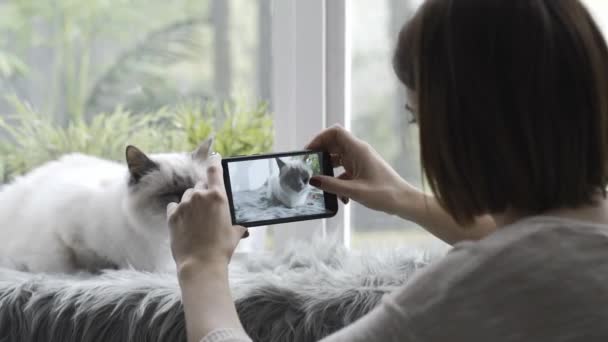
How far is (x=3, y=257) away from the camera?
1.45 metres

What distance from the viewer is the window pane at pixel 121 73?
198cm

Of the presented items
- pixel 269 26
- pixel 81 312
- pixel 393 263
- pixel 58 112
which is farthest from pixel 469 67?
pixel 58 112

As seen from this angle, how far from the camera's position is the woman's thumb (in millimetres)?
1168

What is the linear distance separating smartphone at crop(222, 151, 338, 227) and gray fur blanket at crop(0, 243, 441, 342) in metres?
0.10

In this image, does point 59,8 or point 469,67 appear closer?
point 469,67

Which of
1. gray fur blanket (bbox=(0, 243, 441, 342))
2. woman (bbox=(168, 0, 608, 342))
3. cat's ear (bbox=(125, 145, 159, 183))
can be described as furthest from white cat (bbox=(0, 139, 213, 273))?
woman (bbox=(168, 0, 608, 342))

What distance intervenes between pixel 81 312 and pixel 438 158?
645mm

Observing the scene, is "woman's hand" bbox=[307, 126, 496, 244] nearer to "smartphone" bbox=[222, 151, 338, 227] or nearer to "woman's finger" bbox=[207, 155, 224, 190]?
"smartphone" bbox=[222, 151, 338, 227]

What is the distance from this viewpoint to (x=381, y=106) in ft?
6.03

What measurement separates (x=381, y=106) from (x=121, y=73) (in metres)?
0.78

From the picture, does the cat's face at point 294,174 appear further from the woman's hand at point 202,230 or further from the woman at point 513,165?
the woman at point 513,165

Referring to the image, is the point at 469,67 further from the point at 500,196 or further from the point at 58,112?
the point at 58,112

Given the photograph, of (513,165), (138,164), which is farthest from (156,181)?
(513,165)

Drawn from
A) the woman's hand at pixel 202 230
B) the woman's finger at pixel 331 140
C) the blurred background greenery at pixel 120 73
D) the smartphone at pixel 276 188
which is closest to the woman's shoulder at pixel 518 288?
the woman's hand at pixel 202 230
